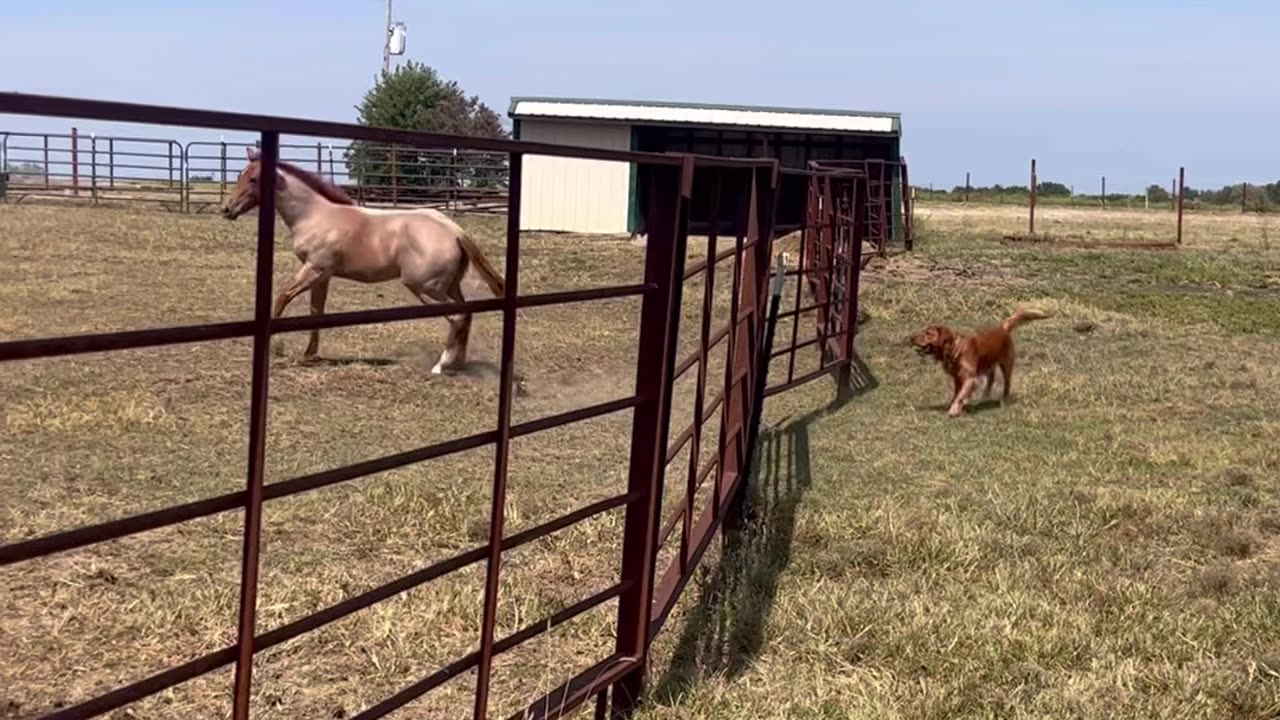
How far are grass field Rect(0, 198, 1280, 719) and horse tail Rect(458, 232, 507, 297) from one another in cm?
65

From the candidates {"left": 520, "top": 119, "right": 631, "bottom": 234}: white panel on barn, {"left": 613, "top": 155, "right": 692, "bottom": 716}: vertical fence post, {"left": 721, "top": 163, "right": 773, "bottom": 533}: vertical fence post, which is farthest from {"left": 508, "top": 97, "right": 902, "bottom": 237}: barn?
{"left": 613, "top": 155, "right": 692, "bottom": 716}: vertical fence post

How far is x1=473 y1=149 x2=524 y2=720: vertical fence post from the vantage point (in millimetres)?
2488

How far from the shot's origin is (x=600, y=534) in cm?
504

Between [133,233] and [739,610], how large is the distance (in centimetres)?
1552

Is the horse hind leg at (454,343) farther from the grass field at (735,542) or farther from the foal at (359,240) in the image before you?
the grass field at (735,542)

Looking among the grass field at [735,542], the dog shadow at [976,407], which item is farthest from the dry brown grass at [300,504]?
the dog shadow at [976,407]

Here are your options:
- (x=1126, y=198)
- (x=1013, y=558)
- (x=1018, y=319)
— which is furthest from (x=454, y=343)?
(x=1126, y=198)

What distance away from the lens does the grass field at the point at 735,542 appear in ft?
11.9

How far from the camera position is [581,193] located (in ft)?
75.2

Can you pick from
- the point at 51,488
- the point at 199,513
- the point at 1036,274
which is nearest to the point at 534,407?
the point at 51,488

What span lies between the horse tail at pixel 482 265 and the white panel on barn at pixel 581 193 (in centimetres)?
1394

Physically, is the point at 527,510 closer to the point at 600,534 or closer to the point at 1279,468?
the point at 600,534

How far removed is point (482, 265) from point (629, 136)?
15.0 m

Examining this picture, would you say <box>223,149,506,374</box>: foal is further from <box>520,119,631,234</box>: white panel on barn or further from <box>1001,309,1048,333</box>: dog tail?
<box>520,119,631,234</box>: white panel on barn
